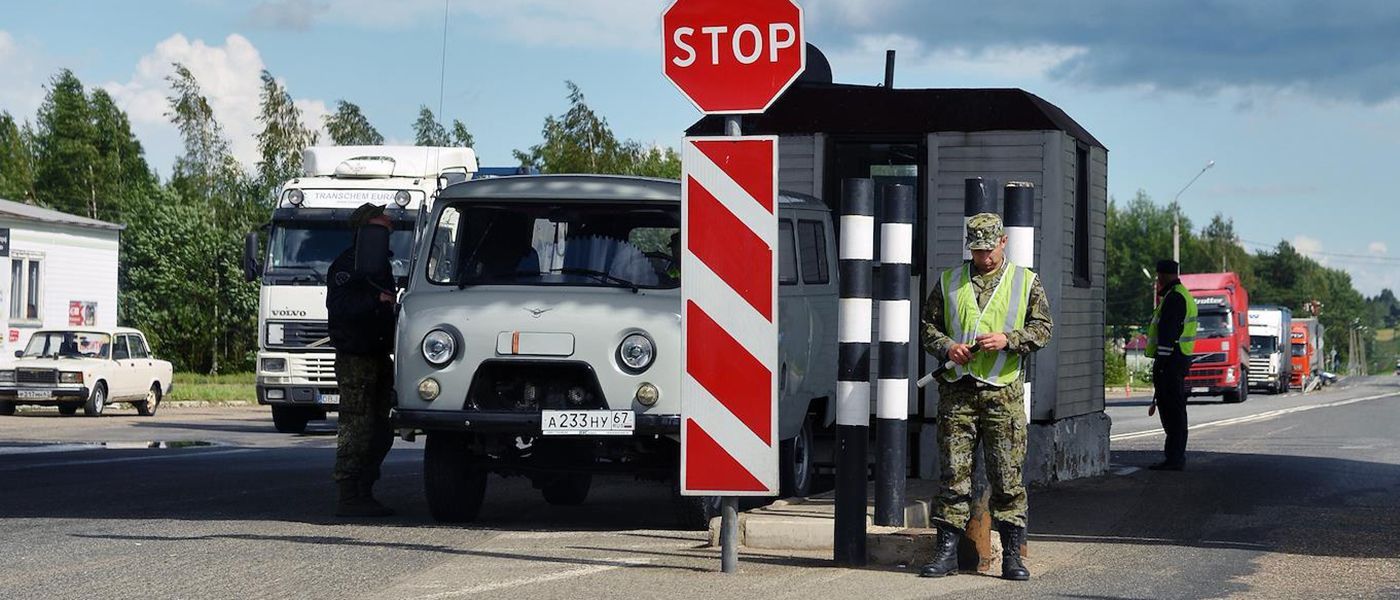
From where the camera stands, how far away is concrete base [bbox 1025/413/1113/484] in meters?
13.9

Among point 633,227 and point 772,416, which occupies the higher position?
point 633,227

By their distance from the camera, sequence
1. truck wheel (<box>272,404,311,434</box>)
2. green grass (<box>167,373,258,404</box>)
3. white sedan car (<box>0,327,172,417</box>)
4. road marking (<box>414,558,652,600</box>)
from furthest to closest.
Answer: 1. green grass (<box>167,373,258,404</box>)
2. white sedan car (<box>0,327,172,417</box>)
3. truck wheel (<box>272,404,311,434</box>)
4. road marking (<box>414,558,652,600</box>)

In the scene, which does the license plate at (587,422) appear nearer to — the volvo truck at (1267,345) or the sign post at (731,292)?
the sign post at (731,292)

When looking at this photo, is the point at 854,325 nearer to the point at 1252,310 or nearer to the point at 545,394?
the point at 545,394

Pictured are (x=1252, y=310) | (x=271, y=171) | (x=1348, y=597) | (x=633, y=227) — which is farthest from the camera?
(x=271, y=171)

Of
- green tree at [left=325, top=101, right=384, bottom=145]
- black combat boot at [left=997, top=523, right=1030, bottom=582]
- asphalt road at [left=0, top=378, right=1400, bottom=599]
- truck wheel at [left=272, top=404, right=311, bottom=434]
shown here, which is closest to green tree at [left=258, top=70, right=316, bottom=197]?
green tree at [left=325, top=101, right=384, bottom=145]

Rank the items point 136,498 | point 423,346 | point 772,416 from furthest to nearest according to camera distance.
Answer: point 136,498, point 423,346, point 772,416

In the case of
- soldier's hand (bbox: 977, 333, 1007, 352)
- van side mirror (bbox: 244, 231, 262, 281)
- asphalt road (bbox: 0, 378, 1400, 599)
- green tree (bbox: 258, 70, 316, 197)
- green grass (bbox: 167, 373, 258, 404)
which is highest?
green tree (bbox: 258, 70, 316, 197)

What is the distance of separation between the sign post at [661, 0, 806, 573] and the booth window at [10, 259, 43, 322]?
3819 centimetres

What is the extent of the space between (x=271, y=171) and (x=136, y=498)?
192 ft

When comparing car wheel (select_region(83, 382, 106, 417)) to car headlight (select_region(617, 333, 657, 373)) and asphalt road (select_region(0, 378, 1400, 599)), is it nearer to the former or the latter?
asphalt road (select_region(0, 378, 1400, 599))

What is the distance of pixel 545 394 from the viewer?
424 inches

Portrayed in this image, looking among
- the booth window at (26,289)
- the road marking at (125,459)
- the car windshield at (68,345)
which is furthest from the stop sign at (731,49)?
the booth window at (26,289)

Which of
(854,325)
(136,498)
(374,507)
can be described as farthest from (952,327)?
(136,498)
